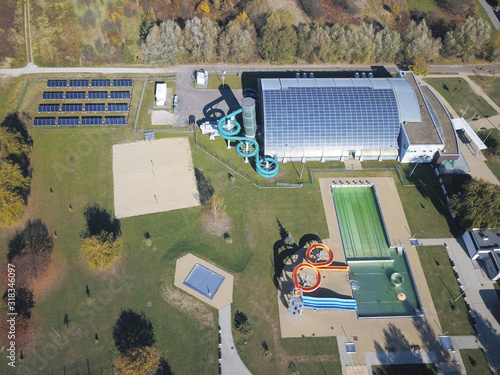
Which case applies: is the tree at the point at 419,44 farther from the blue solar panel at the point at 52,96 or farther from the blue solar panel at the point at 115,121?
the blue solar panel at the point at 52,96

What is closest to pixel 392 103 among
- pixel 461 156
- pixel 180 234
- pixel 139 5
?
pixel 461 156

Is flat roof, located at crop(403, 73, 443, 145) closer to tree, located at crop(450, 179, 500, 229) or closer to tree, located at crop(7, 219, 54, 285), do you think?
tree, located at crop(450, 179, 500, 229)

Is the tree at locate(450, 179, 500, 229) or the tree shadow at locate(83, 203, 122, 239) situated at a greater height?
the tree at locate(450, 179, 500, 229)

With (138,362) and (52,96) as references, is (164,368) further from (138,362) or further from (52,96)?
(52,96)

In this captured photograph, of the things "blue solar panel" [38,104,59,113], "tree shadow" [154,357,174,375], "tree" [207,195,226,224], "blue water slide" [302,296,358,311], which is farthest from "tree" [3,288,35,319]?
"blue water slide" [302,296,358,311]

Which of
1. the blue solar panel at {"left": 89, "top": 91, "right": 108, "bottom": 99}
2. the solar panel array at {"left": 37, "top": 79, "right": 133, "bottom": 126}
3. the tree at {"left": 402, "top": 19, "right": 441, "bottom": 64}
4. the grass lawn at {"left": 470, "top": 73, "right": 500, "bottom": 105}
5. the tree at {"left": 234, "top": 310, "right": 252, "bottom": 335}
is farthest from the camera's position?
the tree at {"left": 402, "top": 19, "right": 441, "bottom": 64}

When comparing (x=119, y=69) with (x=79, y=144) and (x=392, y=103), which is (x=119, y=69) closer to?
(x=79, y=144)
